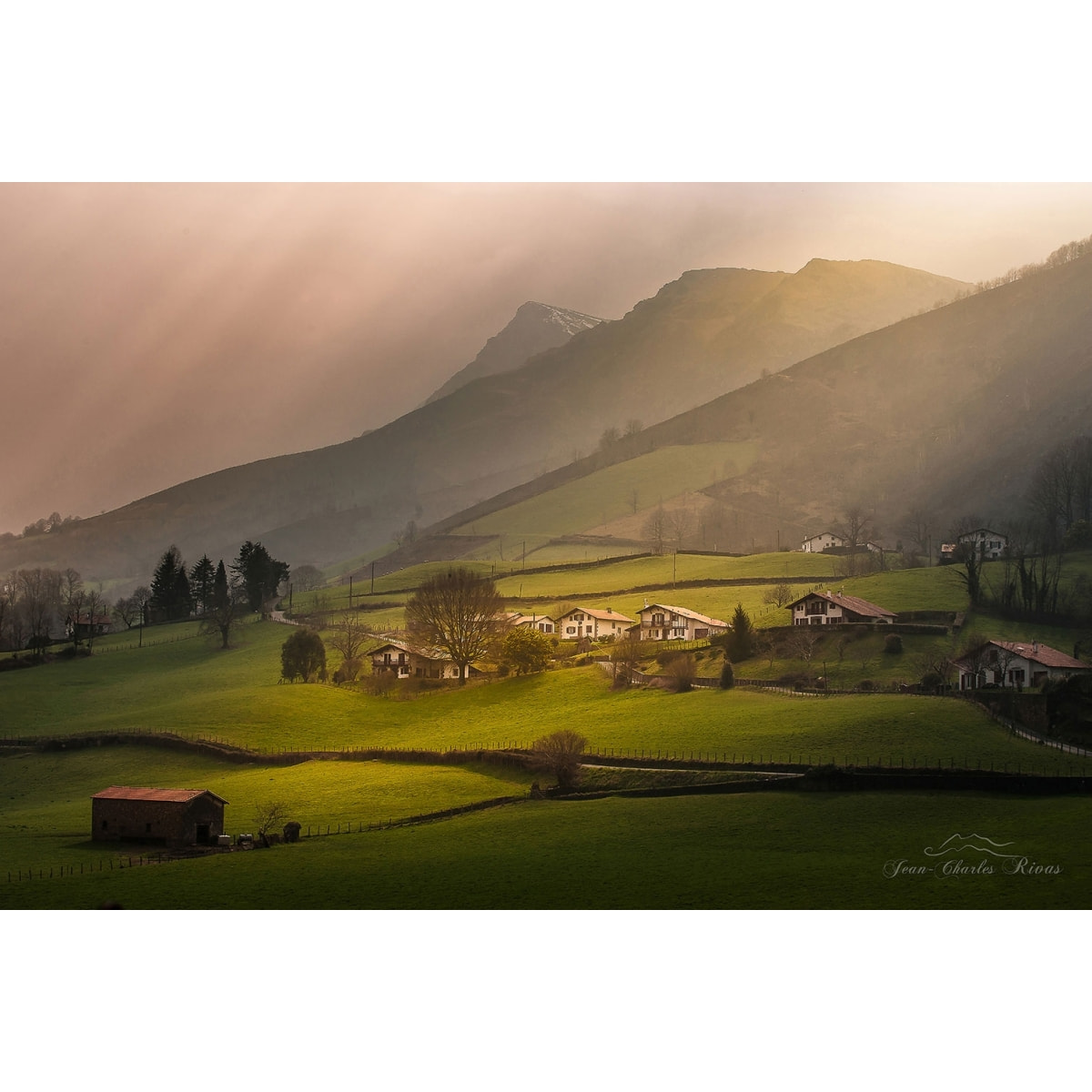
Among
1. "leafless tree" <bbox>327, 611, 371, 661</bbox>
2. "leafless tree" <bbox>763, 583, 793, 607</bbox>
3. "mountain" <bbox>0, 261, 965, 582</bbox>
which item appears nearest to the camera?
"leafless tree" <bbox>763, 583, 793, 607</bbox>

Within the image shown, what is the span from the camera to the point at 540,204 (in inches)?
770

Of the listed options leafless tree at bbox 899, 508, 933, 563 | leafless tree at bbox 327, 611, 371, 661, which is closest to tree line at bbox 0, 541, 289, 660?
leafless tree at bbox 327, 611, 371, 661

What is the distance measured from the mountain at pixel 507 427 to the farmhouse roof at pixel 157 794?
5.48 metres

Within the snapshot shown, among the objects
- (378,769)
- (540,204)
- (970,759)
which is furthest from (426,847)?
(540,204)

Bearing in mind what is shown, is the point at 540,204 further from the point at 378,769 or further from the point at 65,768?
the point at 65,768

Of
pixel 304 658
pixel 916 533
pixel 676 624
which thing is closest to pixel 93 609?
pixel 304 658

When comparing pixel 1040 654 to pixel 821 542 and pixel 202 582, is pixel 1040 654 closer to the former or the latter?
pixel 821 542

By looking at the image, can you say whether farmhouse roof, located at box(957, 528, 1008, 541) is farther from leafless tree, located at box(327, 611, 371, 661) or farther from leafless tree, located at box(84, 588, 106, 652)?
leafless tree, located at box(84, 588, 106, 652)

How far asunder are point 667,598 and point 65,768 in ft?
38.7

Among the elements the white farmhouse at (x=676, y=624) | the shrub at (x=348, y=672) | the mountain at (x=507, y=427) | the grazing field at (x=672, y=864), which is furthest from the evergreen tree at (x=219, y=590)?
the white farmhouse at (x=676, y=624)

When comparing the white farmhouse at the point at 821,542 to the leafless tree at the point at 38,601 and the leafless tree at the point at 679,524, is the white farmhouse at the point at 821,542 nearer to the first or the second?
the leafless tree at the point at 679,524

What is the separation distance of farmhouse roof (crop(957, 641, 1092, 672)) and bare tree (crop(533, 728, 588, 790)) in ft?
22.5

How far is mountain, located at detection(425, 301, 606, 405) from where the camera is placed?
71.6 feet

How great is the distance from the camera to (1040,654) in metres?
18.0
